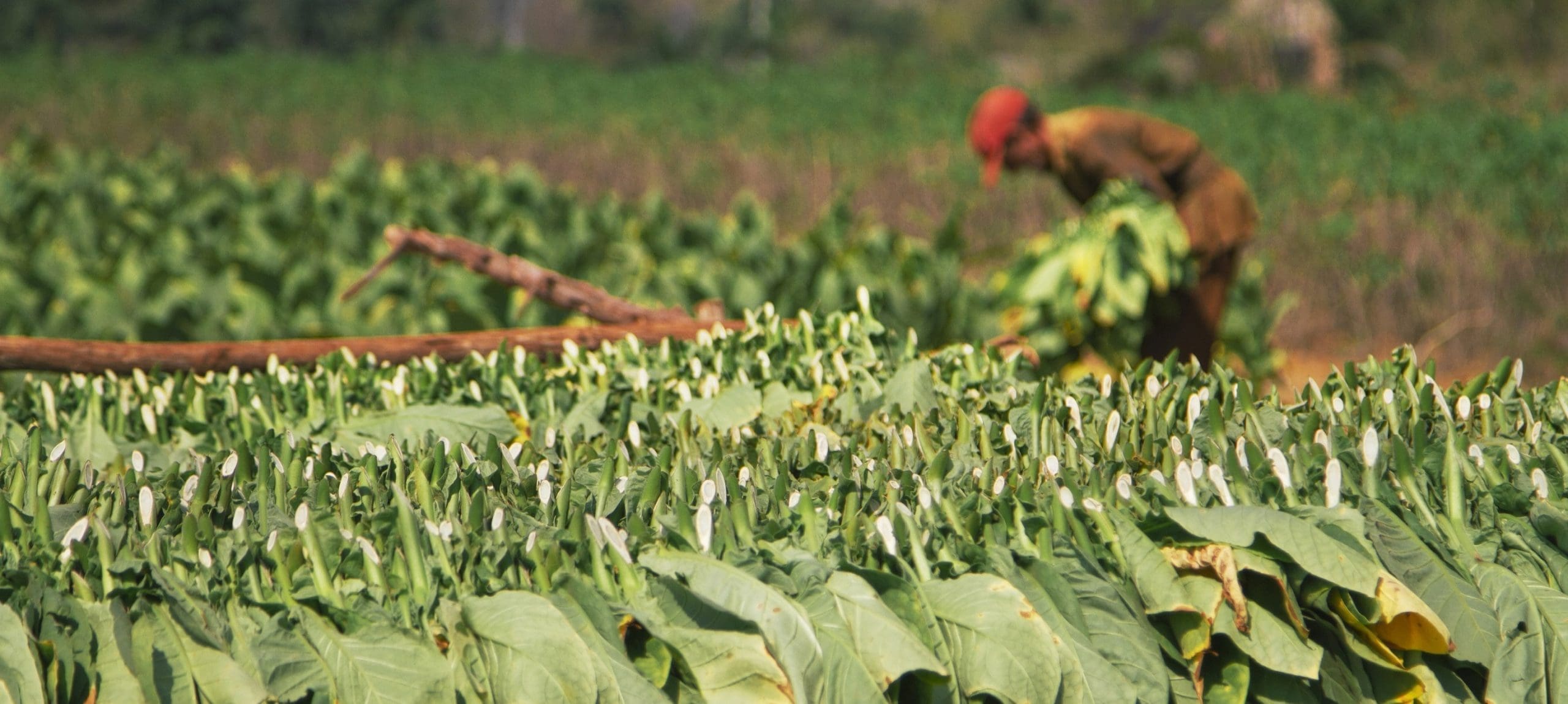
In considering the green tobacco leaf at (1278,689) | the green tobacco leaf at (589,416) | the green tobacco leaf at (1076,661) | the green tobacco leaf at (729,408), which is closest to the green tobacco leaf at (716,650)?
the green tobacco leaf at (1076,661)

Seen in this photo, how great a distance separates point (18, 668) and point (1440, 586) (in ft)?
7.18

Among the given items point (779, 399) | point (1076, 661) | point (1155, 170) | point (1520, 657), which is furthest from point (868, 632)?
point (1155, 170)

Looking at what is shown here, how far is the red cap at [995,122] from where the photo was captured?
5750 mm

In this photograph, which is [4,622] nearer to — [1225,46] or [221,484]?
[221,484]

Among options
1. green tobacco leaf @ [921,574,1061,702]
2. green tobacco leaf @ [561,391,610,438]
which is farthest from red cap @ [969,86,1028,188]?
green tobacco leaf @ [921,574,1061,702]

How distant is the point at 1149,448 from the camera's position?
8.41ft

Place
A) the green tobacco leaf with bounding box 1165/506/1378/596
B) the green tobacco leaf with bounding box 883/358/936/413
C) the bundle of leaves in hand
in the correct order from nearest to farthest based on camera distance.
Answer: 1. the green tobacco leaf with bounding box 1165/506/1378/596
2. the green tobacco leaf with bounding box 883/358/936/413
3. the bundle of leaves in hand

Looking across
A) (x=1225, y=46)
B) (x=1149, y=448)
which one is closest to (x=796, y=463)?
(x=1149, y=448)

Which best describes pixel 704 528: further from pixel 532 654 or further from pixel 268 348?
pixel 268 348

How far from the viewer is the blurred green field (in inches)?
371

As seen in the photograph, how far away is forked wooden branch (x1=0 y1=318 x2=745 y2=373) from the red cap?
1940mm

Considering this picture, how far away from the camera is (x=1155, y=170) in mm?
6086

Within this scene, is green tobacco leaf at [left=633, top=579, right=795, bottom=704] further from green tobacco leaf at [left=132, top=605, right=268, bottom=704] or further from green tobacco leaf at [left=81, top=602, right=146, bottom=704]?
green tobacco leaf at [left=81, top=602, right=146, bottom=704]

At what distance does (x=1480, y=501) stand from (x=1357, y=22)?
2560 cm
